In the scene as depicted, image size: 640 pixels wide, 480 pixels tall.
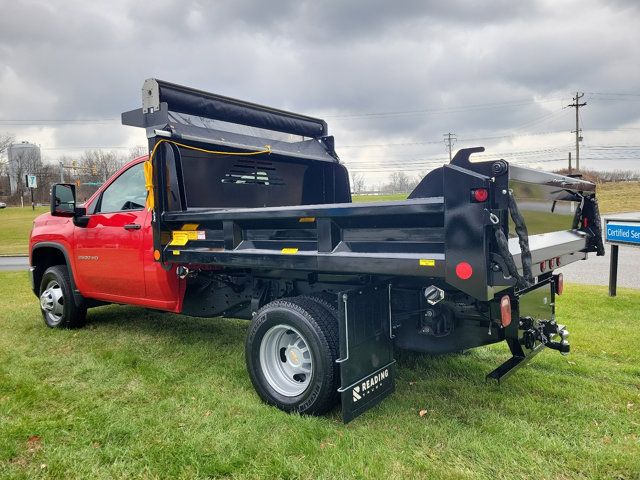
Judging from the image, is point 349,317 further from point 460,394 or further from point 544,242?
point 544,242

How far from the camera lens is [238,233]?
12.3 ft

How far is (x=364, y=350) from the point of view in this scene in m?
3.28

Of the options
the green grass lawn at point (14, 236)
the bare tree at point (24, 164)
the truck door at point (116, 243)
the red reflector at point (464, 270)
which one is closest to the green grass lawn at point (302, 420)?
the truck door at point (116, 243)

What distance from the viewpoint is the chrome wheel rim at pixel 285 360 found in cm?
357

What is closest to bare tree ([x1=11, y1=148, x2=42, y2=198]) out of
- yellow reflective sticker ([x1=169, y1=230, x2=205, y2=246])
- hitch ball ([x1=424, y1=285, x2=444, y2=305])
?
yellow reflective sticker ([x1=169, y1=230, x2=205, y2=246])

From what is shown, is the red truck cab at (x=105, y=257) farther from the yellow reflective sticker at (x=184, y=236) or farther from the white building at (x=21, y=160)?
the white building at (x=21, y=160)

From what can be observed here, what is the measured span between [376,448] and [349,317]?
2.58 feet

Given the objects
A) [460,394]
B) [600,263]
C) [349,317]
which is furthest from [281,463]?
[600,263]

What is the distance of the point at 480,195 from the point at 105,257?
4007 millimetres

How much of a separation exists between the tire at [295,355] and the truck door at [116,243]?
5.80 ft

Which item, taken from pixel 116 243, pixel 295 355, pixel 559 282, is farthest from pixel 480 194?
pixel 116 243

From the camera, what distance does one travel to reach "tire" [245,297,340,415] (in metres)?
3.25

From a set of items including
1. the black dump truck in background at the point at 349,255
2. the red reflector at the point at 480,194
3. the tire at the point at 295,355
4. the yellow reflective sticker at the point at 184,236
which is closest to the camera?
the red reflector at the point at 480,194

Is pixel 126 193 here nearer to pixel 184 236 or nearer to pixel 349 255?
pixel 184 236
